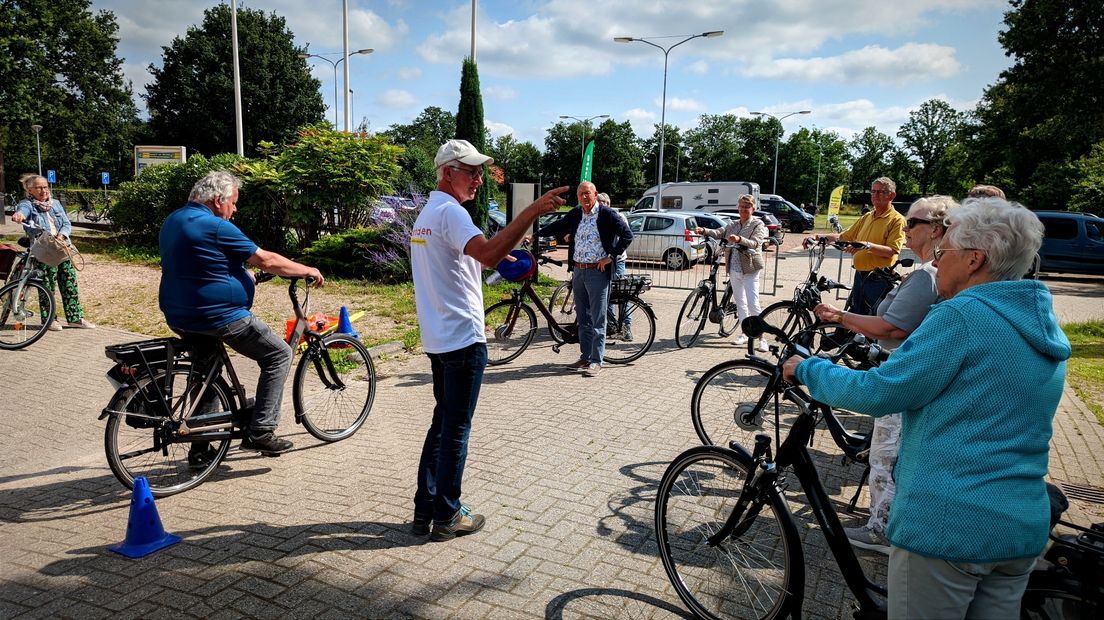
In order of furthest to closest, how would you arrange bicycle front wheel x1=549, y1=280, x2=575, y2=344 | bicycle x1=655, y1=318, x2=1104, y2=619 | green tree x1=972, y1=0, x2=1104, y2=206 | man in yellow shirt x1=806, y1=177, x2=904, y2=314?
green tree x1=972, y1=0, x2=1104, y2=206
bicycle front wheel x1=549, y1=280, x2=575, y2=344
man in yellow shirt x1=806, y1=177, x2=904, y2=314
bicycle x1=655, y1=318, x2=1104, y2=619

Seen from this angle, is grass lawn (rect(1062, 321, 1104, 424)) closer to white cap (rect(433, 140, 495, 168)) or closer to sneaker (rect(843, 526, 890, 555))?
sneaker (rect(843, 526, 890, 555))

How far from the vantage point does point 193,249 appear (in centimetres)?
414

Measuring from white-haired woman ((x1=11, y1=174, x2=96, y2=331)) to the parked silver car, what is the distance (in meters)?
12.3

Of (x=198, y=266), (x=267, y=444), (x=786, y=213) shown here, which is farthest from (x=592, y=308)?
(x=786, y=213)

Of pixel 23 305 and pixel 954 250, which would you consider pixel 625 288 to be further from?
pixel 23 305

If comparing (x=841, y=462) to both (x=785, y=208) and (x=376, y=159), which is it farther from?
(x=785, y=208)

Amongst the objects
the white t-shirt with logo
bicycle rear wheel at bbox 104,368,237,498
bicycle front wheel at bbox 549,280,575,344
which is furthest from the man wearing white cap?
bicycle front wheel at bbox 549,280,575,344

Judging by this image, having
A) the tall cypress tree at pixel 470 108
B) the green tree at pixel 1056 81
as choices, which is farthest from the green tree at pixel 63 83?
the green tree at pixel 1056 81

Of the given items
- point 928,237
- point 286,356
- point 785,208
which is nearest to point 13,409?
point 286,356

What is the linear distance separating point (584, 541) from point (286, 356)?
2.33m

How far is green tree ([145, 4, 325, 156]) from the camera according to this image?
134 ft

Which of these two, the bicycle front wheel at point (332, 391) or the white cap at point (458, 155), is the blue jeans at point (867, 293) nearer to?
the white cap at point (458, 155)

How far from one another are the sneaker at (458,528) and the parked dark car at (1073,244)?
19.6m

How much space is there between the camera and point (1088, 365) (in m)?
8.37
